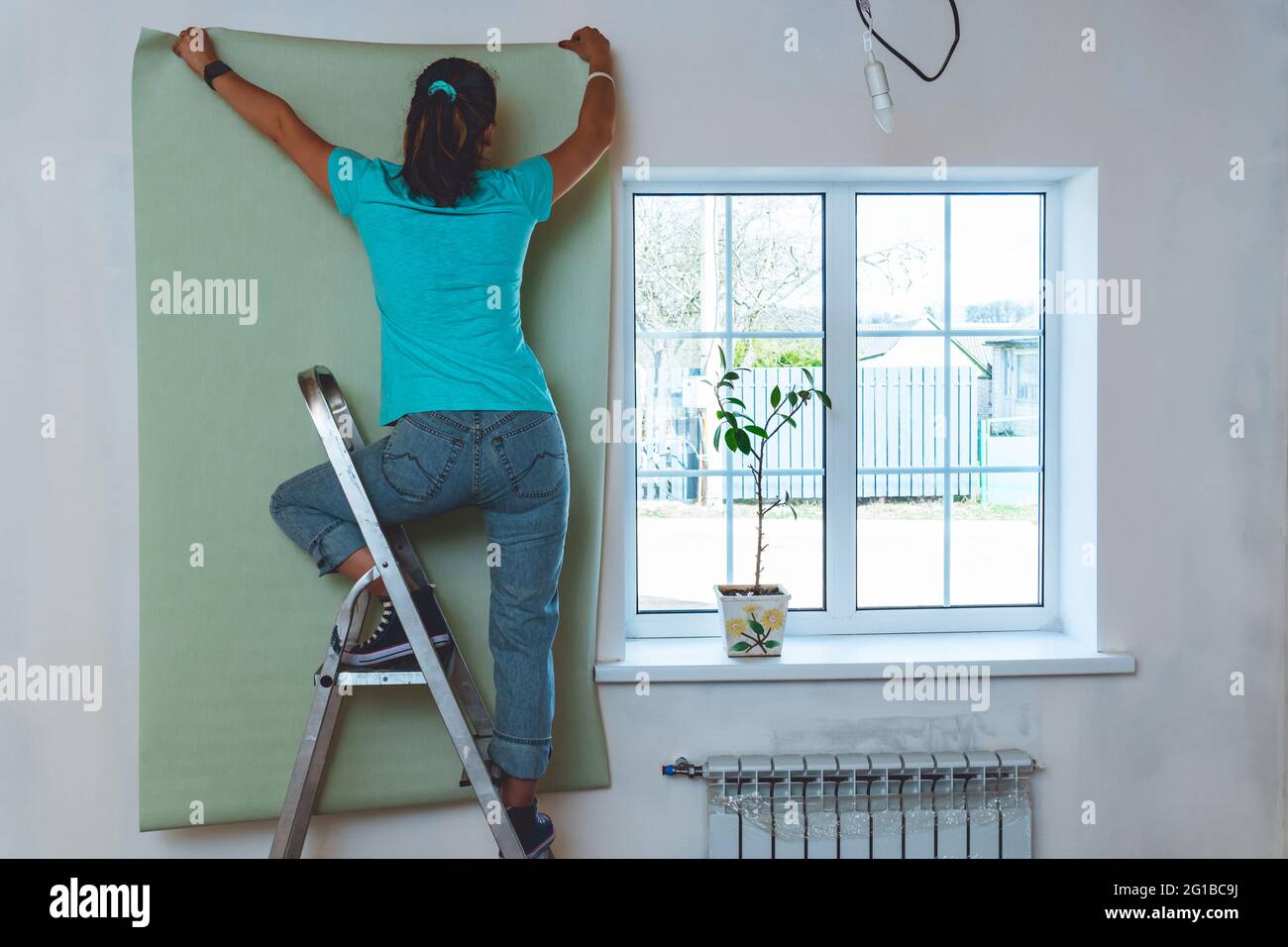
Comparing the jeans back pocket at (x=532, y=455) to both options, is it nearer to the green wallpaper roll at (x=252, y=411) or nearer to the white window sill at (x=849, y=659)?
the green wallpaper roll at (x=252, y=411)

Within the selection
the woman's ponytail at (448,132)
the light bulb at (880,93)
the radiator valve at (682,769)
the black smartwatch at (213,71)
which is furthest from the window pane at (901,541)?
the black smartwatch at (213,71)

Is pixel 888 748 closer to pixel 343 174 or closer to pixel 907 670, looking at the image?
pixel 907 670

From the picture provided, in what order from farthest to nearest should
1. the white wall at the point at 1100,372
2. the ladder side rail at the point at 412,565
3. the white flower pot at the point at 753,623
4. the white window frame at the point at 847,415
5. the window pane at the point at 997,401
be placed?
1. the window pane at the point at 997,401
2. the white window frame at the point at 847,415
3. the white flower pot at the point at 753,623
4. the white wall at the point at 1100,372
5. the ladder side rail at the point at 412,565

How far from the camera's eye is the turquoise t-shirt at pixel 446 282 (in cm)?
189

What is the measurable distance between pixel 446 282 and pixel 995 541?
4.92 feet

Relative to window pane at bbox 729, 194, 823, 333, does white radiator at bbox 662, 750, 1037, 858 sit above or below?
below

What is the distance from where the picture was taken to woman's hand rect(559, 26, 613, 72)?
7.27 ft

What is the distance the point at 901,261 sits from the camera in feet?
8.37

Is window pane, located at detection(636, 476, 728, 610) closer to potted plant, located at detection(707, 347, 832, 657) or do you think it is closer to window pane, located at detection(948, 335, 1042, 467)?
potted plant, located at detection(707, 347, 832, 657)

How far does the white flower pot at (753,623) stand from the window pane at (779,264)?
66 centimetres

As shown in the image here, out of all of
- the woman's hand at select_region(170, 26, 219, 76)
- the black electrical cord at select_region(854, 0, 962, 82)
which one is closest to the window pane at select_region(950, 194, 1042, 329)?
the black electrical cord at select_region(854, 0, 962, 82)

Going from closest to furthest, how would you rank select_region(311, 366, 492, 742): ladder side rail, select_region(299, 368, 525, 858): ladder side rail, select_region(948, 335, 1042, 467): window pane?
select_region(299, 368, 525, 858): ladder side rail
select_region(311, 366, 492, 742): ladder side rail
select_region(948, 335, 1042, 467): window pane

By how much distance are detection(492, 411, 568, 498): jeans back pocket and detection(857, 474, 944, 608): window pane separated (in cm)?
94
